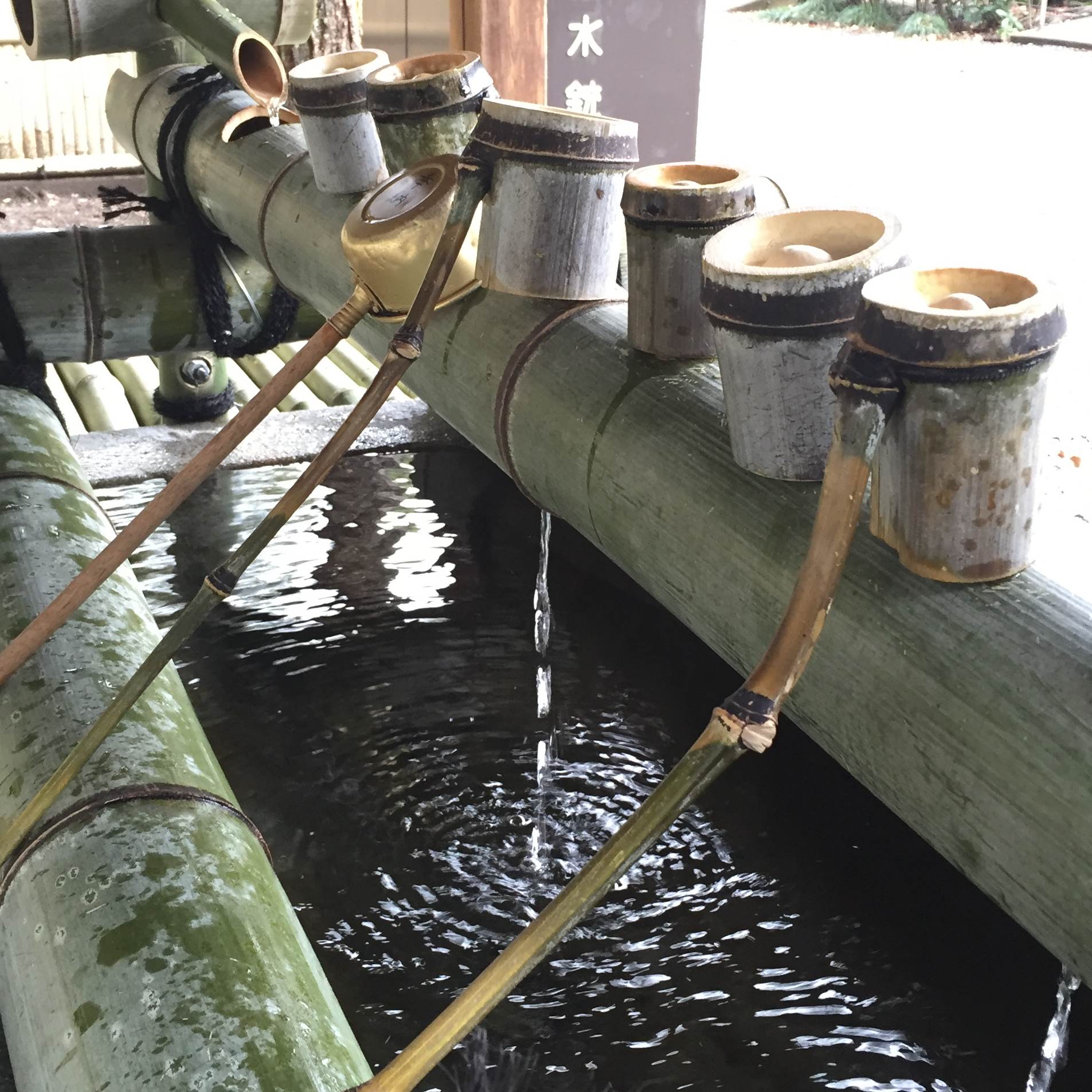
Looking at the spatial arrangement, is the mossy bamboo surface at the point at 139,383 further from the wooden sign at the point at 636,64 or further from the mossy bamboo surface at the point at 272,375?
the wooden sign at the point at 636,64

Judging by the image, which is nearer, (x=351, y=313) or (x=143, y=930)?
(x=143, y=930)

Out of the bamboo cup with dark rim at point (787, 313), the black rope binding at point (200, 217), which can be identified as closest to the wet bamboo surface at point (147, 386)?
the black rope binding at point (200, 217)

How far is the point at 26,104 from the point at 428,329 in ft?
25.1

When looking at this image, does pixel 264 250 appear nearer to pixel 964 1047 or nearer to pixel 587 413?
pixel 587 413

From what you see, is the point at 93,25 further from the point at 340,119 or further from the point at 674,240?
the point at 674,240

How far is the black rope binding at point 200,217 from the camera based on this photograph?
4.01 meters

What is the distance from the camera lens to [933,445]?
4.15 feet

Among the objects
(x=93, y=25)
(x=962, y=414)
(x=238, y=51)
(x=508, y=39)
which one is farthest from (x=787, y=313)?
(x=508, y=39)

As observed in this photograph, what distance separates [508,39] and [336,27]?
2.19 meters

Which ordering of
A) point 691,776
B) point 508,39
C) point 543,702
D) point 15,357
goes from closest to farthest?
point 691,776 → point 543,702 → point 15,357 → point 508,39

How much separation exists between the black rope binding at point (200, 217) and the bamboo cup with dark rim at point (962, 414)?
3044mm

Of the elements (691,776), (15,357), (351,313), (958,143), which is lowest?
(15,357)

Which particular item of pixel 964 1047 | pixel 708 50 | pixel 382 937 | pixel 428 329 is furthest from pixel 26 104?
pixel 964 1047

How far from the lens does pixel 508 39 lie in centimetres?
516
